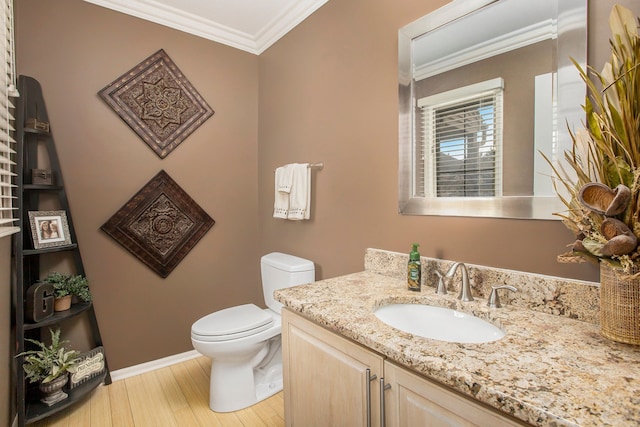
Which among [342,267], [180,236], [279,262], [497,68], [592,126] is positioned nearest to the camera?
[592,126]

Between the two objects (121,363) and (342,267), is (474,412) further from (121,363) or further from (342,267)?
(121,363)

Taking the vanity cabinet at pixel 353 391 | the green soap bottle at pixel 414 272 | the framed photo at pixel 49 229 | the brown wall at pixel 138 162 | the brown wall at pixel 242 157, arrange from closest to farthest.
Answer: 1. the vanity cabinet at pixel 353 391
2. the green soap bottle at pixel 414 272
3. the brown wall at pixel 242 157
4. the framed photo at pixel 49 229
5. the brown wall at pixel 138 162

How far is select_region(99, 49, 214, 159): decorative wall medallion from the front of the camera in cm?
211

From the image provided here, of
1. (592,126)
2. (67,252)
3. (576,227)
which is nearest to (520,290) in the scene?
(576,227)

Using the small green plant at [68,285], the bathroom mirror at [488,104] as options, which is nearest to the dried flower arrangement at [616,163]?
the bathroom mirror at [488,104]

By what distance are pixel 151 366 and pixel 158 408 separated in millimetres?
472

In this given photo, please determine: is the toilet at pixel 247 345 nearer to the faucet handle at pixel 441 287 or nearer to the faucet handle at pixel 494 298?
the faucet handle at pixel 441 287

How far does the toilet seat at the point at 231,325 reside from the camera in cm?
167

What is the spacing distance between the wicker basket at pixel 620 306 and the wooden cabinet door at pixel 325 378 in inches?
22.7

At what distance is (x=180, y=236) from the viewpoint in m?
2.35

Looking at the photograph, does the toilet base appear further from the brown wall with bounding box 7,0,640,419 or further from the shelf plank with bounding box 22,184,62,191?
the shelf plank with bounding box 22,184,62,191

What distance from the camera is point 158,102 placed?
225 cm

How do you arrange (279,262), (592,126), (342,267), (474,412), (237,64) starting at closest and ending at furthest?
(474,412) → (592,126) → (342,267) → (279,262) → (237,64)

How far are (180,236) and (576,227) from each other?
7.62 feet
